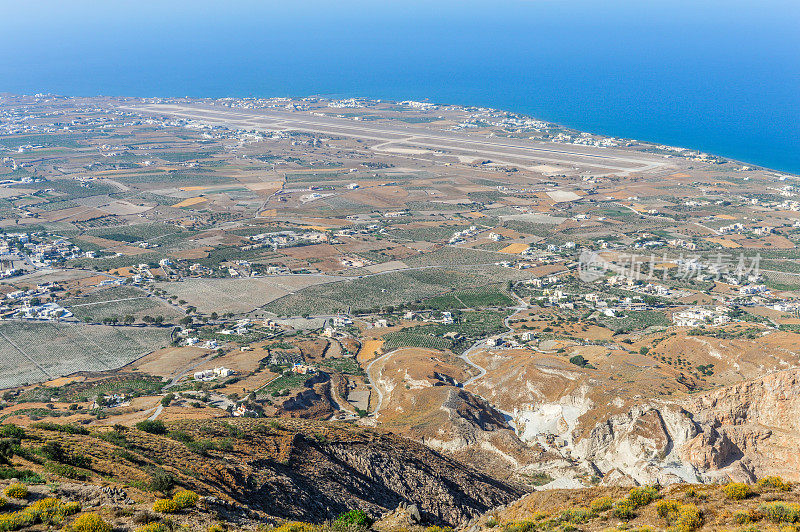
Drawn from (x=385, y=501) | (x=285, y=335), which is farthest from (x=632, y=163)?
(x=385, y=501)

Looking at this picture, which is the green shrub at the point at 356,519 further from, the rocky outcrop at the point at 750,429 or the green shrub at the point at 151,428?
the rocky outcrop at the point at 750,429

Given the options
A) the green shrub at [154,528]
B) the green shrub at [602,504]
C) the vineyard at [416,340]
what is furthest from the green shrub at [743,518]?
the vineyard at [416,340]

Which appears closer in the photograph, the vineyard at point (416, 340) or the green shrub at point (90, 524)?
the green shrub at point (90, 524)

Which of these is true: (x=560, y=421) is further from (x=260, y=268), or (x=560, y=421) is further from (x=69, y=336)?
(x=260, y=268)

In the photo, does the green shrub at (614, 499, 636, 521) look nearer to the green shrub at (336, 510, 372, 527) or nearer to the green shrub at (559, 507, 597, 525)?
the green shrub at (559, 507, 597, 525)

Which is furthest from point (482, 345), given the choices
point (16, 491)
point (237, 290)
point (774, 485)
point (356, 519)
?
point (16, 491)
